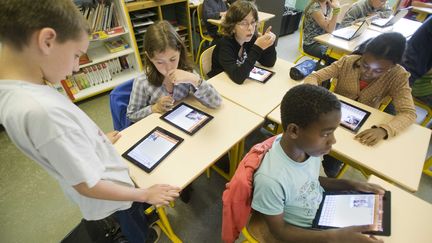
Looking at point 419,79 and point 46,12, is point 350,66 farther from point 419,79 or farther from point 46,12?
point 46,12

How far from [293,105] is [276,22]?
3.51 metres

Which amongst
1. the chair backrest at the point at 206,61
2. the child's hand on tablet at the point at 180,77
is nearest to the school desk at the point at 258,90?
the chair backrest at the point at 206,61

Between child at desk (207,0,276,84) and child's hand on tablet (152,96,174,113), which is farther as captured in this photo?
child at desk (207,0,276,84)

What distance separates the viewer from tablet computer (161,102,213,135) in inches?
51.4

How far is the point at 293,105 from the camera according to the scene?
82cm

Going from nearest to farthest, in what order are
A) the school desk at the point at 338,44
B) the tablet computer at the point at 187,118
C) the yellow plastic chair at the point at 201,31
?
the tablet computer at the point at 187,118, the school desk at the point at 338,44, the yellow plastic chair at the point at 201,31

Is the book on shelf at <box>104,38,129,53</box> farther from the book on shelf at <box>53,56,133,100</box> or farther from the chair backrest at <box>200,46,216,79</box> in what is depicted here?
the chair backrest at <box>200,46,216,79</box>

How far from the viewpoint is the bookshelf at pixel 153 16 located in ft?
8.84

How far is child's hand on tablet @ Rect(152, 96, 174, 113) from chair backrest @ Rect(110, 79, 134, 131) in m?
0.20

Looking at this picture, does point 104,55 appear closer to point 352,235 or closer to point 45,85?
point 45,85

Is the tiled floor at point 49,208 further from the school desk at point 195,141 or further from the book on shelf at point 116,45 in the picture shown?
the book on shelf at point 116,45

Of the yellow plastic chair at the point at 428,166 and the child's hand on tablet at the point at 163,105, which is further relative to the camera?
the yellow plastic chair at the point at 428,166

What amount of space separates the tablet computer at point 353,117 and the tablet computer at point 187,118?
2.64 feet

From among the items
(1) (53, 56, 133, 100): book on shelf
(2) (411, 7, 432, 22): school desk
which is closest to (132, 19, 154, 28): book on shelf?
(1) (53, 56, 133, 100): book on shelf
